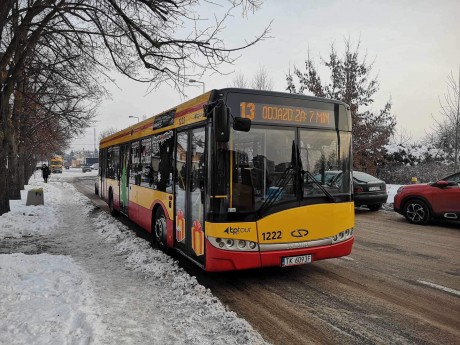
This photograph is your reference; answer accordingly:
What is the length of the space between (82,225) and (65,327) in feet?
24.7

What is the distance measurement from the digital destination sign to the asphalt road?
2427 millimetres

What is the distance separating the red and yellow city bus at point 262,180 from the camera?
4816 mm

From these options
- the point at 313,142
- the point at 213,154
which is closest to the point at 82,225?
the point at 213,154

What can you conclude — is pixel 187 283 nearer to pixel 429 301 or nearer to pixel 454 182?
pixel 429 301

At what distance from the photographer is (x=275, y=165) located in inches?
199

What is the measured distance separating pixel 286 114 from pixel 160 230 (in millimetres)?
3498

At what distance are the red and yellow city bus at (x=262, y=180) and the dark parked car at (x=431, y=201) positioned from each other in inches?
231

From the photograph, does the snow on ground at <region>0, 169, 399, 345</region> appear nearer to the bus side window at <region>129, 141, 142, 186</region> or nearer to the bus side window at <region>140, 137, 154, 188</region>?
the bus side window at <region>140, 137, 154, 188</region>

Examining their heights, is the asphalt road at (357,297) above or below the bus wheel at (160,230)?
below

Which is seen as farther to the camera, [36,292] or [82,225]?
[82,225]

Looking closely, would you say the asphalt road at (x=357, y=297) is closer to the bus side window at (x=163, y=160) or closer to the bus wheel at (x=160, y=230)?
the bus wheel at (x=160, y=230)

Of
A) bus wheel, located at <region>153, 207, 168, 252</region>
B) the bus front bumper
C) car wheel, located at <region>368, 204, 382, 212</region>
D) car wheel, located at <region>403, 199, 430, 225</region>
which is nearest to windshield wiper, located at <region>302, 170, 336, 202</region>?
the bus front bumper

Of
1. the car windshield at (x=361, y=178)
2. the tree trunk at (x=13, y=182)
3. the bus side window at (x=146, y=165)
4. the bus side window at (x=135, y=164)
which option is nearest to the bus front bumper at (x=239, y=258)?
the bus side window at (x=146, y=165)

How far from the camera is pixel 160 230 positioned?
707 cm
